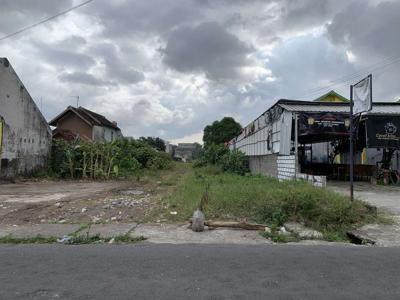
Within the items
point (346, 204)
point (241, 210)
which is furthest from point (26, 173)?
point (346, 204)

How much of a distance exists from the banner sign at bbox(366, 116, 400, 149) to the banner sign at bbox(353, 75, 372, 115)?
7.97 meters

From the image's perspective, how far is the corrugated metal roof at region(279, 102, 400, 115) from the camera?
17.8 metres

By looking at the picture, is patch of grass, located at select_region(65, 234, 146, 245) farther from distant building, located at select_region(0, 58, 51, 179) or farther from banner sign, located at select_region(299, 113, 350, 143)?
distant building, located at select_region(0, 58, 51, 179)

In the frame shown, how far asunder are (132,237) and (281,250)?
9.41 ft

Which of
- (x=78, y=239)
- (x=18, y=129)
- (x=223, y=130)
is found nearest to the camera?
(x=78, y=239)

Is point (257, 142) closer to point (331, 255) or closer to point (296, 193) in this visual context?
point (296, 193)

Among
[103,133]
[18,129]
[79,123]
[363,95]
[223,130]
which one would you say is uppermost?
[223,130]

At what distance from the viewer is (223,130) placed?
2844 inches

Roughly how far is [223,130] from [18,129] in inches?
2087

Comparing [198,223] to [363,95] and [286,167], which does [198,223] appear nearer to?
[363,95]

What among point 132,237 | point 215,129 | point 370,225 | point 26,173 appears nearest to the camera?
point 132,237

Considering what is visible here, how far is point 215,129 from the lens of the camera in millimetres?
73438

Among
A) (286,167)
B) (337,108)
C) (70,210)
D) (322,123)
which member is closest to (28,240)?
(70,210)

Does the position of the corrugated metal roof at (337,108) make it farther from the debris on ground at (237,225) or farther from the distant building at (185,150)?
the distant building at (185,150)
